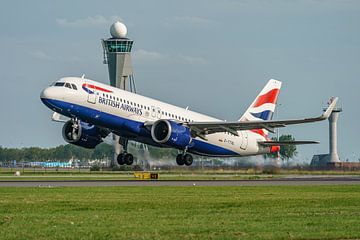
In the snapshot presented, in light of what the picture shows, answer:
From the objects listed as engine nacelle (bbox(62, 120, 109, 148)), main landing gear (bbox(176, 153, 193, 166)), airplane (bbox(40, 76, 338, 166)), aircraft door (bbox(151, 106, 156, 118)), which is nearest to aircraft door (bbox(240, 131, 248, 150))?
airplane (bbox(40, 76, 338, 166))

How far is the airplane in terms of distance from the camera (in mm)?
64375

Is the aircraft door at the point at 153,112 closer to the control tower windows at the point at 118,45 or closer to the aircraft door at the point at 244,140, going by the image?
the aircraft door at the point at 244,140

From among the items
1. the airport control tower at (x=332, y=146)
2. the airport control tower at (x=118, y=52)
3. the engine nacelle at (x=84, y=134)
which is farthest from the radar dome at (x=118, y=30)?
the engine nacelle at (x=84, y=134)

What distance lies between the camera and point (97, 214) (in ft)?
105

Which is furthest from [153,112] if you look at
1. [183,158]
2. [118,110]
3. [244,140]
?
[244,140]

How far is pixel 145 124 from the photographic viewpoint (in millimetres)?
68750

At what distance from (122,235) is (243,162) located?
68866mm

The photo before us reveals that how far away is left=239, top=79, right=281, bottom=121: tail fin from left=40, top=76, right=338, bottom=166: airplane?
1097 mm

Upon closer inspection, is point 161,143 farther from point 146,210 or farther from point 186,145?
point 146,210

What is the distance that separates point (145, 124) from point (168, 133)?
194 cm

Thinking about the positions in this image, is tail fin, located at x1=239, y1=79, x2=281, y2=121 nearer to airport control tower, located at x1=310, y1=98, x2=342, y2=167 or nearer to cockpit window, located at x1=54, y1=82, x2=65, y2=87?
cockpit window, located at x1=54, y1=82, x2=65, y2=87

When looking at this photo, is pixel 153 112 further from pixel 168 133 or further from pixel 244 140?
pixel 244 140

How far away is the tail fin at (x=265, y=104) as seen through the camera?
85012 millimetres

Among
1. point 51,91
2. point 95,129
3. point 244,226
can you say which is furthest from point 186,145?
point 244,226
